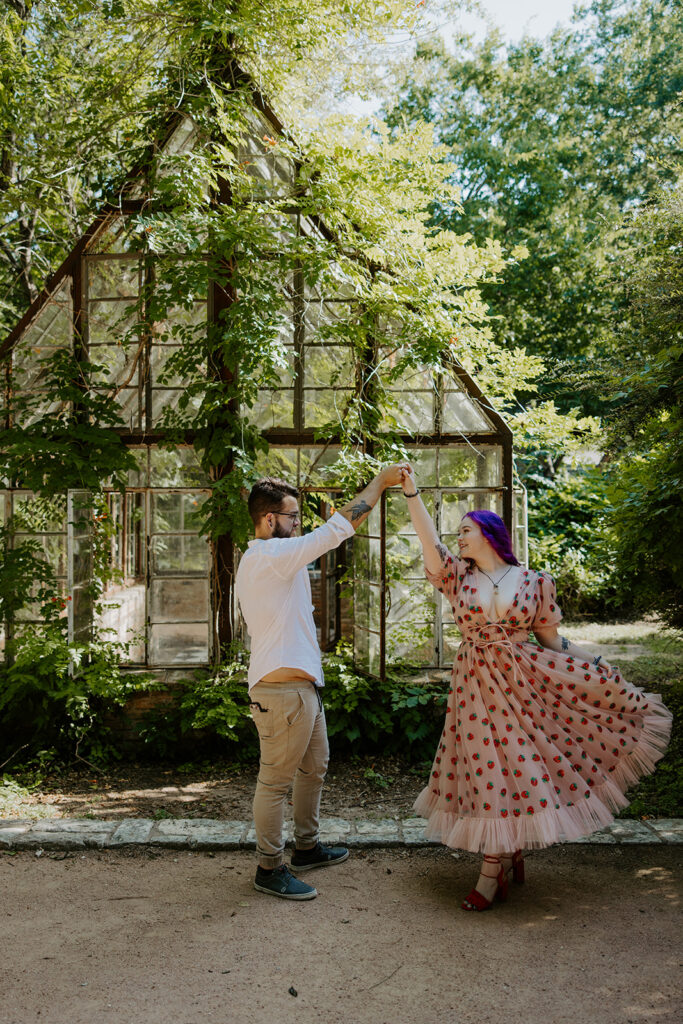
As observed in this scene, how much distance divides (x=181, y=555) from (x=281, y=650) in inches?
127

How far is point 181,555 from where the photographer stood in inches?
274

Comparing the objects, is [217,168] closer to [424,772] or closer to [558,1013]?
[424,772]

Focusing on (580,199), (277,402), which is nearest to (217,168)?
(277,402)

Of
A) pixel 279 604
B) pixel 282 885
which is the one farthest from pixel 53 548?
pixel 282 885

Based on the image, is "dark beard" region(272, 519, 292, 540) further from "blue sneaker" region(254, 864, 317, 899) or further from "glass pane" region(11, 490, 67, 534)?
"glass pane" region(11, 490, 67, 534)

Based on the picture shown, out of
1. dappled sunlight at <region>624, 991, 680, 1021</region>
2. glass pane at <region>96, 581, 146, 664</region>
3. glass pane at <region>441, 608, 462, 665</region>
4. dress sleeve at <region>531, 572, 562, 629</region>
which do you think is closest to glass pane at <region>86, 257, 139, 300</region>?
glass pane at <region>96, 581, 146, 664</region>

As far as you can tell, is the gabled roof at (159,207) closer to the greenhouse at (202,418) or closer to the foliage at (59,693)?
the greenhouse at (202,418)

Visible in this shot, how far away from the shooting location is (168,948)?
358 cm

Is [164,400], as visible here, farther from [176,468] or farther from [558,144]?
[558,144]

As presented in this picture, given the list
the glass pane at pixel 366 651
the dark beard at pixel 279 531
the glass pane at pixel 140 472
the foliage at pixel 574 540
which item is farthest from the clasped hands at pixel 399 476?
the foliage at pixel 574 540

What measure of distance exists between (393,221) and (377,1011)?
18.0 ft

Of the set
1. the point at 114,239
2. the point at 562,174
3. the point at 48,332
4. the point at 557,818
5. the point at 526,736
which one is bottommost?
the point at 557,818

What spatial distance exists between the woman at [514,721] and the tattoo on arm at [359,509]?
0.22 metres

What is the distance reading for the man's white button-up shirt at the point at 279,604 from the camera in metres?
3.88
